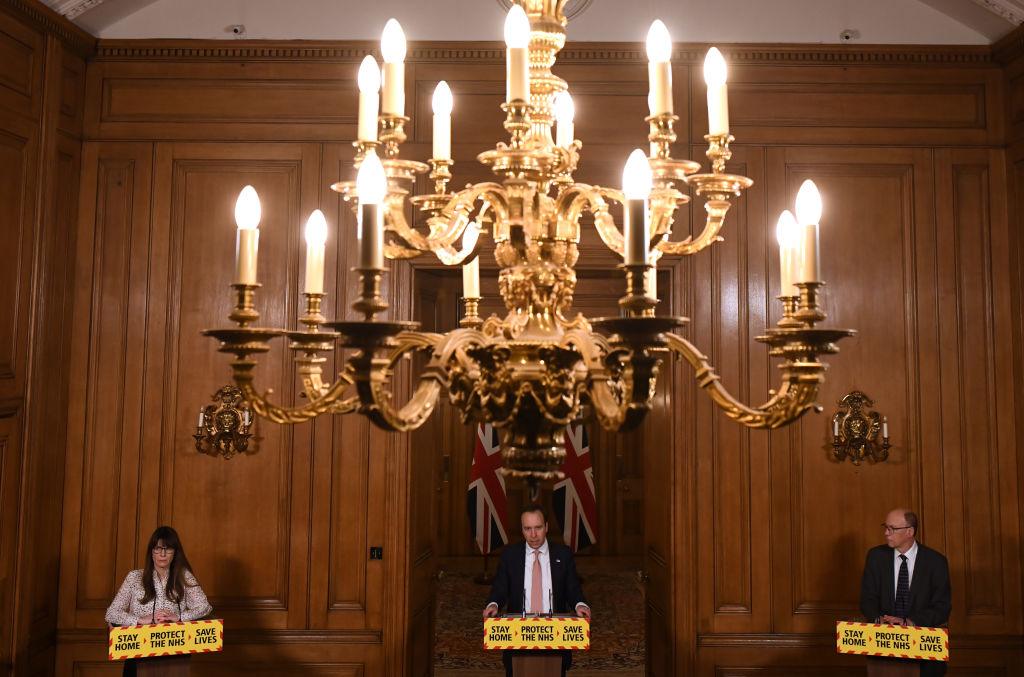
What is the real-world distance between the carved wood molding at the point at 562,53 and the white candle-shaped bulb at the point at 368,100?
3023 mm

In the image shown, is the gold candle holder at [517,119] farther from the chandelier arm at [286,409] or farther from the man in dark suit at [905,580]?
the man in dark suit at [905,580]

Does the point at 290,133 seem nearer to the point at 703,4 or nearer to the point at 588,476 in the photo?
the point at 703,4

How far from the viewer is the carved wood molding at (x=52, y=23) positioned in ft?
13.7

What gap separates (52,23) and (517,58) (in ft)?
12.5

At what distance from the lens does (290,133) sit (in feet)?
15.3

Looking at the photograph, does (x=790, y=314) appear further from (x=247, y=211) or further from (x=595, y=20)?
(x=595, y=20)

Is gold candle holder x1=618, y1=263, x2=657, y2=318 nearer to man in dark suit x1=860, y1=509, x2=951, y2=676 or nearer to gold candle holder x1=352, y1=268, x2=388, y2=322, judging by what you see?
gold candle holder x1=352, y1=268, x2=388, y2=322

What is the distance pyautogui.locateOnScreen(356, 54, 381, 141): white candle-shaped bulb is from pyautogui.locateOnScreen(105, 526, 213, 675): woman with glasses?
9.44 ft

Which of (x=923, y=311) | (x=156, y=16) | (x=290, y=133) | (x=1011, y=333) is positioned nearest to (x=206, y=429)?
(x=290, y=133)

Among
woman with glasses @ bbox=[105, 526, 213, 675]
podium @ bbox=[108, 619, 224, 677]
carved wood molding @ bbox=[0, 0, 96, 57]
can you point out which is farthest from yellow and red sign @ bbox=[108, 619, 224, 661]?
carved wood molding @ bbox=[0, 0, 96, 57]

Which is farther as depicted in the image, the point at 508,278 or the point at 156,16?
the point at 156,16

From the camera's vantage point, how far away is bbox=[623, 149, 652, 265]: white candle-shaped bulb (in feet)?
4.26

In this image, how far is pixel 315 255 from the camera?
179 cm

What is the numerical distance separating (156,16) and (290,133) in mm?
990
